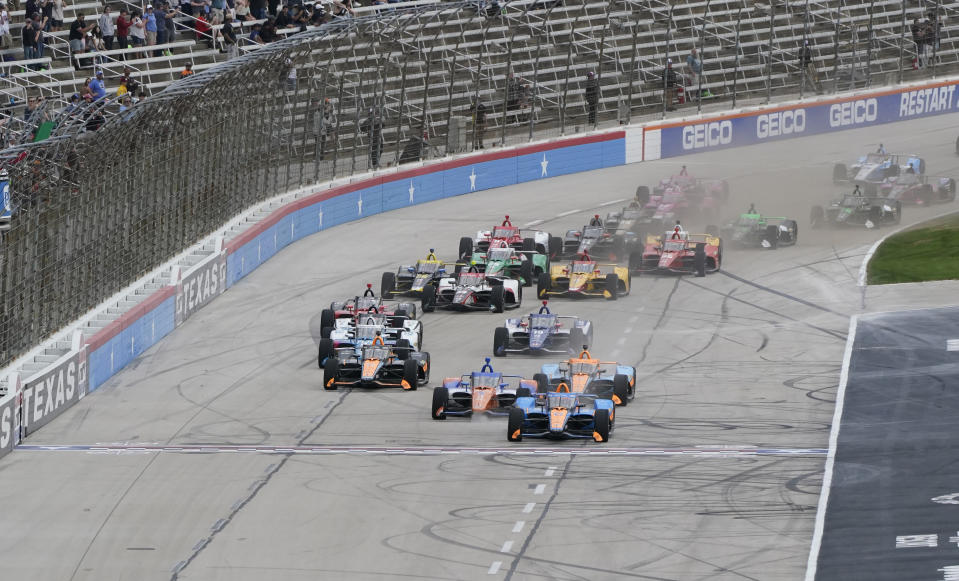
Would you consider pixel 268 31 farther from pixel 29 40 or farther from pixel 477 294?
pixel 477 294

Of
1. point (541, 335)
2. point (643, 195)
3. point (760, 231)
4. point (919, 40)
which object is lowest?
point (541, 335)

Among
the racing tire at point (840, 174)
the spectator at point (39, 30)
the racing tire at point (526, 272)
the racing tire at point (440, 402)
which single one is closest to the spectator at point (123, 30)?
the spectator at point (39, 30)

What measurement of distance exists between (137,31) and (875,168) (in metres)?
19.8

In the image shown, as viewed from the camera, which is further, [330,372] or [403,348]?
[403,348]

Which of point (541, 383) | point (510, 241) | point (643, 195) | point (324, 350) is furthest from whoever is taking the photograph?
point (643, 195)

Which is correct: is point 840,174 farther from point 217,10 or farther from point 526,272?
point 217,10

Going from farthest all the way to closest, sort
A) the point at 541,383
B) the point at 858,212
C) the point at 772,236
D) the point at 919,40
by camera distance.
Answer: the point at 919,40
the point at 858,212
the point at 772,236
the point at 541,383

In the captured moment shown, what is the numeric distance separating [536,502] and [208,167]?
15.1 m

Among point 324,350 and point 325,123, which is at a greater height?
point 325,123

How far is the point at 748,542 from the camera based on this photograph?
19844 millimetres

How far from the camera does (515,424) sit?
79.4ft

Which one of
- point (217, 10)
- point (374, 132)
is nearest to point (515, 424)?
point (374, 132)

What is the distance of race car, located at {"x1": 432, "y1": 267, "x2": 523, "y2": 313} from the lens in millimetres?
32500

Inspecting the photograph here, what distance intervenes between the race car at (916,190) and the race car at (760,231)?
17.3 feet
